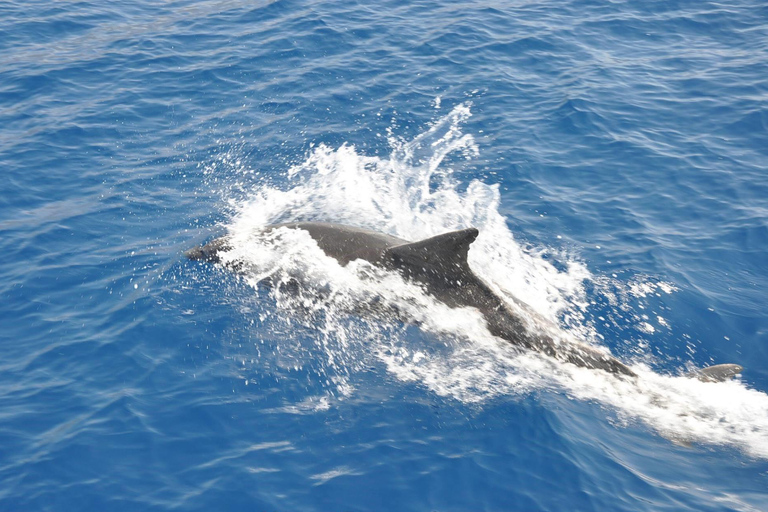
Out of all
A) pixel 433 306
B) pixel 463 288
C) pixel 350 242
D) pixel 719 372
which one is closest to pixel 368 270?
pixel 350 242

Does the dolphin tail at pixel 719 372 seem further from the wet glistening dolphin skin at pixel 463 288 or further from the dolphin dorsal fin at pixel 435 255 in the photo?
the dolphin dorsal fin at pixel 435 255

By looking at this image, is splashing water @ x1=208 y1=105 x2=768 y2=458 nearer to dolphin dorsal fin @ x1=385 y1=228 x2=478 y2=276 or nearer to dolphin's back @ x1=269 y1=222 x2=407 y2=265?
dolphin's back @ x1=269 y1=222 x2=407 y2=265

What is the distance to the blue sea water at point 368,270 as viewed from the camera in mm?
8883

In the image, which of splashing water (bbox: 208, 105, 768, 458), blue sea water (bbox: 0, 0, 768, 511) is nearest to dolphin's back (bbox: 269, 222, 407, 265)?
splashing water (bbox: 208, 105, 768, 458)

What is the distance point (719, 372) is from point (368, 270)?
568 cm

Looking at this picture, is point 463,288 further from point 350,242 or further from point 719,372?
point 719,372

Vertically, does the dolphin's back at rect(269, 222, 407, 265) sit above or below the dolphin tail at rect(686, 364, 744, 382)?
above

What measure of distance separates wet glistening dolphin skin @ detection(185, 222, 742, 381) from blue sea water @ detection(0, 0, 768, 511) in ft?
0.76

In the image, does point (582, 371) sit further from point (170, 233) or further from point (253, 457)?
point (170, 233)

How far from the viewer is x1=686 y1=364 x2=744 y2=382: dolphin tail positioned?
33.3 ft

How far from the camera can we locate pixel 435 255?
10.6 meters

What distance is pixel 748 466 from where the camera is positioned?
8.95 m

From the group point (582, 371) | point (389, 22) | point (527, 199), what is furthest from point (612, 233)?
point (389, 22)

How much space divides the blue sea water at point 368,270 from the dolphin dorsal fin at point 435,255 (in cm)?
48
